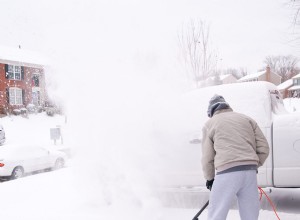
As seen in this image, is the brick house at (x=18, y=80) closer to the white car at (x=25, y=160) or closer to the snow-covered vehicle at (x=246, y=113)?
the white car at (x=25, y=160)

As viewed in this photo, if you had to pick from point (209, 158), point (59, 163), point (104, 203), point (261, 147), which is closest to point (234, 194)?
point (209, 158)

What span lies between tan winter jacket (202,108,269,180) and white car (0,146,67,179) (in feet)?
32.4

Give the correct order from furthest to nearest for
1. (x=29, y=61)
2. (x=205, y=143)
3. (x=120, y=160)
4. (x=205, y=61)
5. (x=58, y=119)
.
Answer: (x=29, y=61) < (x=58, y=119) < (x=205, y=61) < (x=120, y=160) < (x=205, y=143)

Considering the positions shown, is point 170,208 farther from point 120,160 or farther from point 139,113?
point 139,113

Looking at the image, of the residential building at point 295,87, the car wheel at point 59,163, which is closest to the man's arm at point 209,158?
the car wheel at point 59,163

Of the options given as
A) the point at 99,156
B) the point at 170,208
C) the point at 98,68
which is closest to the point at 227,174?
the point at 170,208

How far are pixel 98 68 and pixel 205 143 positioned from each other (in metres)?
2.90

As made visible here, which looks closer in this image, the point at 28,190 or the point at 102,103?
the point at 102,103

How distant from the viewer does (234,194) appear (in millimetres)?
3191

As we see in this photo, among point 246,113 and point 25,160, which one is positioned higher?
point 246,113

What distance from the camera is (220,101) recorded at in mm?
3578

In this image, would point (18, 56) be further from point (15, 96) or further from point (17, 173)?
point (17, 173)

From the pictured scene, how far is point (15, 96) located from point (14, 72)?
8.80 feet

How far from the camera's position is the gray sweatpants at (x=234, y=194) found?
3.17 meters
